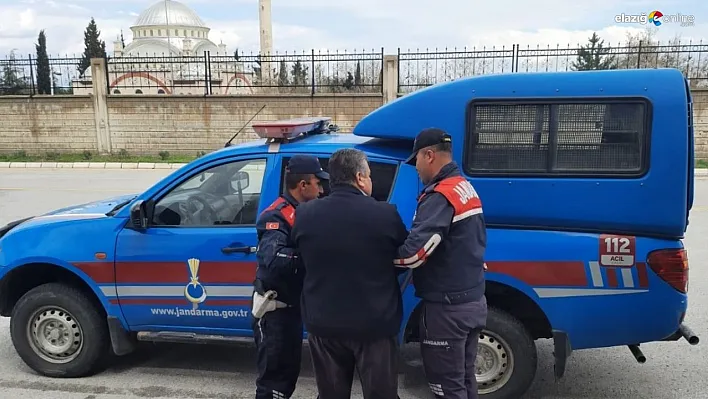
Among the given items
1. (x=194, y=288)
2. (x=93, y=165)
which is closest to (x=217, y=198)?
(x=194, y=288)

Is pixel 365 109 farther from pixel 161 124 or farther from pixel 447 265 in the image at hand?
pixel 447 265

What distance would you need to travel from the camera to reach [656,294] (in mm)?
3359

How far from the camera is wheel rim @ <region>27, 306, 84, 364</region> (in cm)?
411

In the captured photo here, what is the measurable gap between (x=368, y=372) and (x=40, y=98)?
2249 centimetres

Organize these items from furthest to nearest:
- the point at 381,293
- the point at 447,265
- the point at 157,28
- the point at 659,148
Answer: the point at 157,28 < the point at 659,148 < the point at 447,265 < the point at 381,293

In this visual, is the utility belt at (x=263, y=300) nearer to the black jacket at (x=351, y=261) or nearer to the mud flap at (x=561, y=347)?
the black jacket at (x=351, y=261)

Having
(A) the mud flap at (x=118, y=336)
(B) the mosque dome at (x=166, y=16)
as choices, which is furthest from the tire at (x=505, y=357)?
(B) the mosque dome at (x=166, y=16)

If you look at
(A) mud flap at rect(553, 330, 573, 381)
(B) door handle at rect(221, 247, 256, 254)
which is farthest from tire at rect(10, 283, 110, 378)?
(A) mud flap at rect(553, 330, 573, 381)

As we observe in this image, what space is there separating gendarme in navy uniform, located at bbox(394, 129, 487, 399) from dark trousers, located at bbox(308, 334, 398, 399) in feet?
0.74

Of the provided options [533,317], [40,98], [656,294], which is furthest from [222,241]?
[40,98]

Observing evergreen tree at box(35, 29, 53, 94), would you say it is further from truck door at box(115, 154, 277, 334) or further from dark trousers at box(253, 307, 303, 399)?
dark trousers at box(253, 307, 303, 399)

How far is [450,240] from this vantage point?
2732 mm

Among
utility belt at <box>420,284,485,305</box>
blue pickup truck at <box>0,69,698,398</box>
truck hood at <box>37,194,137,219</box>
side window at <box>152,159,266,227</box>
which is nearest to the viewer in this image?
utility belt at <box>420,284,485,305</box>

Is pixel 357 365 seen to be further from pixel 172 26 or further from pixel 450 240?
pixel 172 26
